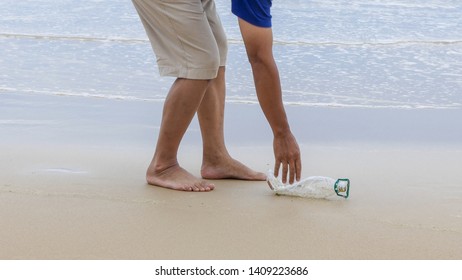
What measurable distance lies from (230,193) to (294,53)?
187 inches

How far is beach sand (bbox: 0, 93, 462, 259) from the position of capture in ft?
11.5

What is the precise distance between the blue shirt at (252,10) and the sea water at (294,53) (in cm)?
273

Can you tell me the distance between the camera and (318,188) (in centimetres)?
429

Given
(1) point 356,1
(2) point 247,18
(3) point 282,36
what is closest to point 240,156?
(2) point 247,18

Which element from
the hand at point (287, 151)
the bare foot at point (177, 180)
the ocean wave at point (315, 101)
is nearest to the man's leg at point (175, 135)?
the bare foot at point (177, 180)

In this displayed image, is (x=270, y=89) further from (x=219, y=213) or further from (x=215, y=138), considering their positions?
(x=215, y=138)

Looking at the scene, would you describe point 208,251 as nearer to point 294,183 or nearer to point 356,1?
point 294,183

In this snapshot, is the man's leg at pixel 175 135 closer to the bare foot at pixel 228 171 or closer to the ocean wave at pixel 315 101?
the bare foot at pixel 228 171

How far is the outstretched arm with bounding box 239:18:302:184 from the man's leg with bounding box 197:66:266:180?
64cm

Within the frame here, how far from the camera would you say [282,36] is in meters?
10.3

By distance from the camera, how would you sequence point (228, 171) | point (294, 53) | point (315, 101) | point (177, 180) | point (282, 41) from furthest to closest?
point (282, 41), point (294, 53), point (315, 101), point (228, 171), point (177, 180)

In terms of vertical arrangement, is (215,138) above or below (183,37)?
below

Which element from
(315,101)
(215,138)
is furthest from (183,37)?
(315,101)

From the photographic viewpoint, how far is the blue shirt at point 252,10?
398cm
